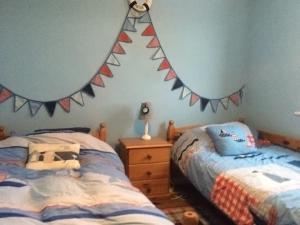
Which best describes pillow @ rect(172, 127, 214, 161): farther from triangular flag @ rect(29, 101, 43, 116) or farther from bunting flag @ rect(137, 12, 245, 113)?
triangular flag @ rect(29, 101, 43, 116)

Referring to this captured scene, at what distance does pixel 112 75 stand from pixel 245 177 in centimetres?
161

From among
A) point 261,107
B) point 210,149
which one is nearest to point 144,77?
point 210,149

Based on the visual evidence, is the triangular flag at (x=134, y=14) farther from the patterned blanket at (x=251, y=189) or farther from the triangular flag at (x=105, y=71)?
the patterned blanket at (x=251, y=189)

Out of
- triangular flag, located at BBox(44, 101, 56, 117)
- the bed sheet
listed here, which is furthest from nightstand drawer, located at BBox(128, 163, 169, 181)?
triangular flag, located at BBox(44, 101, 56, 117)

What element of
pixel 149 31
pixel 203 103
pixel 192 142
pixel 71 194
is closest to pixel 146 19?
pixel 149 31

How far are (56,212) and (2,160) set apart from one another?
0.98 metres

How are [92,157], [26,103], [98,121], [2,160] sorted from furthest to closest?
[98,121] < [26,103] < [92,157] < [2,160]

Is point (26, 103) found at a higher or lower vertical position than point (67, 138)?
higher

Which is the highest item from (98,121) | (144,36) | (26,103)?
(144,36)

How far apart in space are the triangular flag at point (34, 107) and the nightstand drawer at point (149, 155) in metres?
0.98

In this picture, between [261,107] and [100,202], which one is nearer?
[100,202]

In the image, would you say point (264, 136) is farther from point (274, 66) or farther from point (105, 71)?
point (105, 71)

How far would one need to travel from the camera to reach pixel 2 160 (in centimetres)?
215

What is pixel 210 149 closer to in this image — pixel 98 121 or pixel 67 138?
pixel 98 121
